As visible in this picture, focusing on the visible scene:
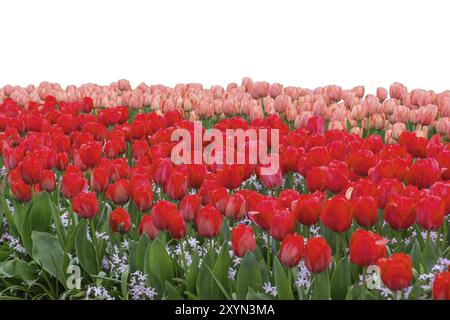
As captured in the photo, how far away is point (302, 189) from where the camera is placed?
5492mm

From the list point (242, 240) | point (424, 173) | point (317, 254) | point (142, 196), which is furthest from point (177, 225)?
point (424, 173)

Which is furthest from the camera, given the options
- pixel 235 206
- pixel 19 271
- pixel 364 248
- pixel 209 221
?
pixel 19 271

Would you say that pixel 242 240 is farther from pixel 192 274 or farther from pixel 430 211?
pixel 430 211

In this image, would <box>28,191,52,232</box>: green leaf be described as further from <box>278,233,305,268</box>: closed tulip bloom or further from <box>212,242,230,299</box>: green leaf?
<box>278,233,305,268</box>: closed tulip bloom

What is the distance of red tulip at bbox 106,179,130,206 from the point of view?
412 centimetres

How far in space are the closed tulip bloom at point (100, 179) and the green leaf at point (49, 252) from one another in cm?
40

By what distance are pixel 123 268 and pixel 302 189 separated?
6.26ft

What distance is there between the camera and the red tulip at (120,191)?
4121mm

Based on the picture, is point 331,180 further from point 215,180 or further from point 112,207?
point 112,207

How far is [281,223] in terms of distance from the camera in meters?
3.44

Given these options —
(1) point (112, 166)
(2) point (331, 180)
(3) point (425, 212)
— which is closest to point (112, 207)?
(1) point (112, 166)

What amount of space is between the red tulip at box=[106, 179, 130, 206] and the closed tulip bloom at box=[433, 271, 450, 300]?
1.86 m

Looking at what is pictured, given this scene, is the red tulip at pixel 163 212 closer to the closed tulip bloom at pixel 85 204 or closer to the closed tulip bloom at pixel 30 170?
the closed tulip bloom at pixel 85 204

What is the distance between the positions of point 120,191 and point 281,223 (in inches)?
44.2
